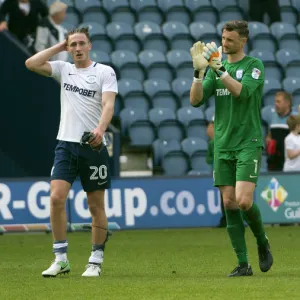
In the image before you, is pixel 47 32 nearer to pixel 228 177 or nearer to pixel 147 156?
pixel 147 156

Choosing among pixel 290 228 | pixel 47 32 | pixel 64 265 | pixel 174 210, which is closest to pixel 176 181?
pixel 174 210

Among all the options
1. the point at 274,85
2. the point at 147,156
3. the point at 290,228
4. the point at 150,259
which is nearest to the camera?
the point at 150,259

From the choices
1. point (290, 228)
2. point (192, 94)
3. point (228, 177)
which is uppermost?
point (192, 94)

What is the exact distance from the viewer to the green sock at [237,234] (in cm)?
981

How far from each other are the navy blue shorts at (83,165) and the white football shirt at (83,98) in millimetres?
93

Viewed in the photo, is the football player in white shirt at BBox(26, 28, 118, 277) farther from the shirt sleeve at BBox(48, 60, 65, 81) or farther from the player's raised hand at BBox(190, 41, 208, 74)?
the player's raised hand at BBox(190, 41, 208, 74)

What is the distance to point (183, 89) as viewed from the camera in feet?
69.4

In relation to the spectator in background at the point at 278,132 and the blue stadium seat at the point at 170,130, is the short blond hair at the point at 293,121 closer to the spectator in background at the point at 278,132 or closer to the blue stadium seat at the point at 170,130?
the spectator in background at the point at 278,132

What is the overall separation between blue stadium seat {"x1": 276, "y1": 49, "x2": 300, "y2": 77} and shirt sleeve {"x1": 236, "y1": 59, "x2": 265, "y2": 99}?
41.5 ft

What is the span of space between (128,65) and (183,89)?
1.13 metres

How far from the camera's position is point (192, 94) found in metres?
9.59

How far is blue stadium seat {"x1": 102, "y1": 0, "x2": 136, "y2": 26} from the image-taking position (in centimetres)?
2266

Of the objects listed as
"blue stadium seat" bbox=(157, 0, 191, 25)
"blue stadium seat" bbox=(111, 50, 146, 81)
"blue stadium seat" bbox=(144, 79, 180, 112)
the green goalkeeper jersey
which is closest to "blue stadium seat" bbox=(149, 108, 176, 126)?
"blue stadium seat" bbox=(144, 79, 180, 112)

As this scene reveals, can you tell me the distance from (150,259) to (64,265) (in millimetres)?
2356
